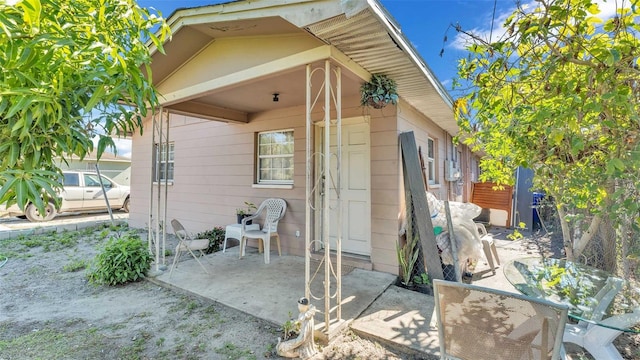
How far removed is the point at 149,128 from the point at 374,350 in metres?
7.85

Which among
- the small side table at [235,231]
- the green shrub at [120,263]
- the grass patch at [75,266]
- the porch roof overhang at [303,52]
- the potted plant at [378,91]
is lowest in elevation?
the grass patch at [75,266]

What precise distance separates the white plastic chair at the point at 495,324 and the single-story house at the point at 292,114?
1.58m

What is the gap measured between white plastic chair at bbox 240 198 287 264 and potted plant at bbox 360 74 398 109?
2.50 meters

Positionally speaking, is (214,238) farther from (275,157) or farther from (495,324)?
(495,324)

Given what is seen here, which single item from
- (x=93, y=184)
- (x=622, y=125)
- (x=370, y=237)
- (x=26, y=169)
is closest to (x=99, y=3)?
(x=26, y=169)

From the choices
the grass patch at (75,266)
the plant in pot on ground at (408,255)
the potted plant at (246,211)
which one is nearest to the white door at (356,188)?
the plant in pot on ground at (408,255)

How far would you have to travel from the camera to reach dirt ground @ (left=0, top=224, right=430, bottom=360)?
230cm

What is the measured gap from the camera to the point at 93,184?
10.1 meters

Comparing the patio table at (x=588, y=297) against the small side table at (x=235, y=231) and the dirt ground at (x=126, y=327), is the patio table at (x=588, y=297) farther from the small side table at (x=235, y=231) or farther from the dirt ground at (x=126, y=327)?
the small side table at (x=235, y=231)

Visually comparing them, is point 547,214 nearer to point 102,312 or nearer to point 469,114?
point 469,114

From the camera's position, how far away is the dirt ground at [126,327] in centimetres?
230

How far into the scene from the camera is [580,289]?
212 centimetres

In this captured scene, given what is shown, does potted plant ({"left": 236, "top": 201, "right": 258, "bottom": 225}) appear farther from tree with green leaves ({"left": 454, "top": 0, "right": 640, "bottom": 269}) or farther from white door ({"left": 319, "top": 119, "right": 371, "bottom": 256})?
tree with green leaves ({"left": 454, "top": 0, "right": 640, "bottom": 269})

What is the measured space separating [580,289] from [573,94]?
1.54 meters
